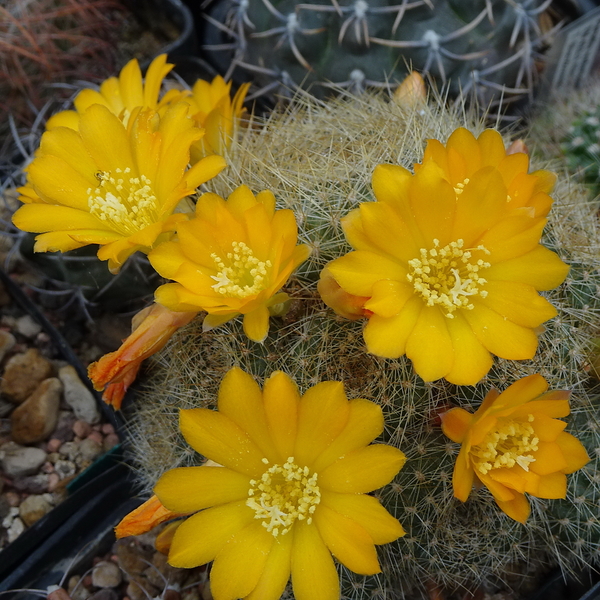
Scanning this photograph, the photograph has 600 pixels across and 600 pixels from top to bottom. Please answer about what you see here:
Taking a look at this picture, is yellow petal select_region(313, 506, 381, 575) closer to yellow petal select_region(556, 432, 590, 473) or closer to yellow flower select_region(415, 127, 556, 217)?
yellow petal select_region(556, 432, 590, 473)

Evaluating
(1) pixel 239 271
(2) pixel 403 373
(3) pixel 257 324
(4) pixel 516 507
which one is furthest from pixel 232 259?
(4) pixel 516 507

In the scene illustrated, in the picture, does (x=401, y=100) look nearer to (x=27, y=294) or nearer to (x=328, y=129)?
(x=328, y=129)

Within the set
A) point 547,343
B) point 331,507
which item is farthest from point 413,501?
point 547,343

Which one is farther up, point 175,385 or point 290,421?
point 290,421

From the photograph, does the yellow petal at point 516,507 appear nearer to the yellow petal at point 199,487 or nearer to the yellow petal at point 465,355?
the yellow petal at point 465,355

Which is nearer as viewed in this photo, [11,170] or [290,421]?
[290,421]

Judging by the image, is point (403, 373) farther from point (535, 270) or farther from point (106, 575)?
point (106, 575)

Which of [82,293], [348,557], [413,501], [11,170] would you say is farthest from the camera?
[11,170]
